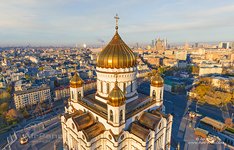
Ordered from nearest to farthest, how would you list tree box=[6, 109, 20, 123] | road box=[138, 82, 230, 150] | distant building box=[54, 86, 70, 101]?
road box=[138, 82, 230, 150] → tree box=[6, 109, 20, 123] → distant building box=[54, 86, 70, 101]

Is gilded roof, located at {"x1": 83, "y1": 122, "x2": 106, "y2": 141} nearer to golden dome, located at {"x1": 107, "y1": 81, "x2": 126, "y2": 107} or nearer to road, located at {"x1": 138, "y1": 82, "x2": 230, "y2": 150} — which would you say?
golden dome, located at {"x1": 107, "y1": 81, "x2": 126, "y2": 107}

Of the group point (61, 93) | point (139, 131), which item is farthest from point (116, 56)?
point (61, 93)

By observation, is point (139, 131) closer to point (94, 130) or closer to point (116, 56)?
point (94, 130)

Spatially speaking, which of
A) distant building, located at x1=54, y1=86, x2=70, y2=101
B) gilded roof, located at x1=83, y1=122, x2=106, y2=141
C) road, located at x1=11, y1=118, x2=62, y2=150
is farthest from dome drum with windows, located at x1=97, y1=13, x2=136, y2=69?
distant building, located at x1=54, y1=86, x2=70, y2=101

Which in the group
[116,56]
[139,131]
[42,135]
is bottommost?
[42,135]

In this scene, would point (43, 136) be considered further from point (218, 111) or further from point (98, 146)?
point (218, 111)

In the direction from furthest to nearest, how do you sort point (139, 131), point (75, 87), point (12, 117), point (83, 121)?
point (12, 117) → point (75, 87) → point (83, 121) → point (139, 131)

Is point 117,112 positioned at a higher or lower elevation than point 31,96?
higher
